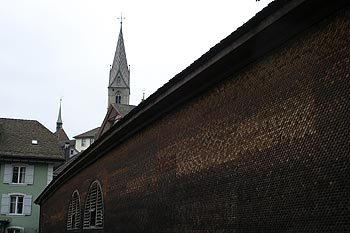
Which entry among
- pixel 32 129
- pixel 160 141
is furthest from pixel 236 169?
pixel 32 129

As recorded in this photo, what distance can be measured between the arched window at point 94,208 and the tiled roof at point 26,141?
18834 mm

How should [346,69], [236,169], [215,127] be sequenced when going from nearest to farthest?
[346,69], [236,169], [215,127]

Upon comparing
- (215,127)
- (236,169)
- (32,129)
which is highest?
(32,129)

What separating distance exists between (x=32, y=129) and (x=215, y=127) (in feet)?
117

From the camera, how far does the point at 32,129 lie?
4231 cm

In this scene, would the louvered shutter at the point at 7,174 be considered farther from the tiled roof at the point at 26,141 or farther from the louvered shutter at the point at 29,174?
the louvered shutter at the point at 29,174

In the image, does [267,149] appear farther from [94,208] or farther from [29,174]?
[29,174]

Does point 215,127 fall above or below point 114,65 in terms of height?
below

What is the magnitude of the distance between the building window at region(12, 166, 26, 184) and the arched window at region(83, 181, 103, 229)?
60.7ft

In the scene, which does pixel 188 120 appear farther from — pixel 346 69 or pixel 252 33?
pixel 346 69

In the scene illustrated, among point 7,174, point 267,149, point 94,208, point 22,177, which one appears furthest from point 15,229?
point 267,149

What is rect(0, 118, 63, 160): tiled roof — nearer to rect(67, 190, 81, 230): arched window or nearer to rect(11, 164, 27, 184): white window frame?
rect(11, 164, 27, 184): white window frame

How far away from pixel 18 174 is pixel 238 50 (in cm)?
3186

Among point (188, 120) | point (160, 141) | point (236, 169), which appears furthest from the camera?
point (160, 141)
